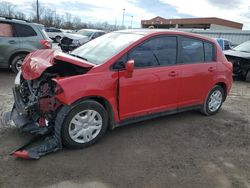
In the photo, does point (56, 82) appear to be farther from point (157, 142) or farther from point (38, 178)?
A: point (157, 142)

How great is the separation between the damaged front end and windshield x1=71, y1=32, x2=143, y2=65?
430mm

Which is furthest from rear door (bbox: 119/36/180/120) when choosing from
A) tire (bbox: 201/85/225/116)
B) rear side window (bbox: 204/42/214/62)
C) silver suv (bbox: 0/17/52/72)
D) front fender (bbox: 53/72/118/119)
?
silver suv (bbox: 0/17/52/72)

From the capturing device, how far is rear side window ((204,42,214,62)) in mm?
5107

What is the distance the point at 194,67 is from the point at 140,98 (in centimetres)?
137

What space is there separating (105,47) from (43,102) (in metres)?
1.42

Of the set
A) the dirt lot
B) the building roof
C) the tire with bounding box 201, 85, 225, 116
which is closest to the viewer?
the dirt lot

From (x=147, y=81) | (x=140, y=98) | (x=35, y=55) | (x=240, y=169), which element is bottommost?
(x=240, y=169)

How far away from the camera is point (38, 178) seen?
9.87 ft

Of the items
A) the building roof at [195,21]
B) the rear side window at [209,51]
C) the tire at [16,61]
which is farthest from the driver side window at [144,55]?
the building roof at [195,21]

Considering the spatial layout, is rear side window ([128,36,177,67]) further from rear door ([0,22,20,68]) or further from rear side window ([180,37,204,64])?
rear door ([0,22,20,68])

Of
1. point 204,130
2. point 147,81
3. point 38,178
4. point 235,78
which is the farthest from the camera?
point 235,78

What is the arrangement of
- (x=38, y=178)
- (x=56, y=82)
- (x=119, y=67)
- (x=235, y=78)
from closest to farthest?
(x=38, y=178), (x=56, y=82), (x=119, y=67), (x=235, y=78)

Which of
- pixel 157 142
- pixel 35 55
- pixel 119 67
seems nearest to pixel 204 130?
pixel 157 142

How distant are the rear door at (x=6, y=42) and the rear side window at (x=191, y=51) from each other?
18.7ft
